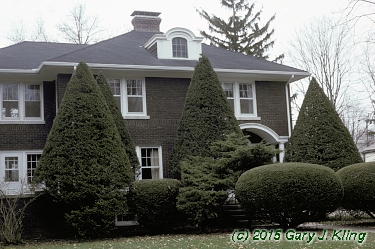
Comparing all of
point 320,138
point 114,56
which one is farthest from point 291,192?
point 114,56

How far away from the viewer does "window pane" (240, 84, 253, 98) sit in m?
21.6

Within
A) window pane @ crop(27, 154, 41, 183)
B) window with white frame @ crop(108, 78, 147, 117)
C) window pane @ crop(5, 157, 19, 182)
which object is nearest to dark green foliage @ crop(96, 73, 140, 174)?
window with white frame @ crop(108, 78, 147, 117)

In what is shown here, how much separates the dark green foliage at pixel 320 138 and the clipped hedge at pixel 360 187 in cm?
224

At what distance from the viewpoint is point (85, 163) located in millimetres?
15461

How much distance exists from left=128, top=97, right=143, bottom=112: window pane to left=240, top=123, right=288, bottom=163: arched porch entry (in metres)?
3.94

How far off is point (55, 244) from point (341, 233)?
7.72 metres

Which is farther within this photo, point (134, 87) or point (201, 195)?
point (134, 87)

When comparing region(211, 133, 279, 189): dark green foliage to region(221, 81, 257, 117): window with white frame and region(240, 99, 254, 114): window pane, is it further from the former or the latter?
region(240, 99, 254, 114): window pane

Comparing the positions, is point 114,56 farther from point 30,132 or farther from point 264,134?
point 264,134

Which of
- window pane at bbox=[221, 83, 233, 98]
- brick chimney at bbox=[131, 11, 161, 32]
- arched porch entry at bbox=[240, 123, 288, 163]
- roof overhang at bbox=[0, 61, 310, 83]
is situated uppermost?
brick chimney at bbox=[131, 11, 161, 32]

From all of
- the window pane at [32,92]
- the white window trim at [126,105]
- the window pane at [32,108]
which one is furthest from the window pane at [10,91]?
the white window trim at [126,105]

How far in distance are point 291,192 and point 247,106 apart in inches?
304

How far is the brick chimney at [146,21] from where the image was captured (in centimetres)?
2572

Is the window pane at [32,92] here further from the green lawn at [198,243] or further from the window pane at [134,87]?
the green lawn at [198,243]
